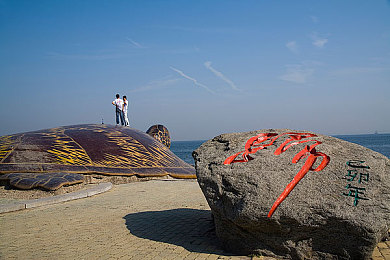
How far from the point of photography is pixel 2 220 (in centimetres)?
616

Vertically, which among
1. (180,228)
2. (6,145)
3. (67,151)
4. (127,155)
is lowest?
(180,228)

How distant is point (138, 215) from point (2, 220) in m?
2.48

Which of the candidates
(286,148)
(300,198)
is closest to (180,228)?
(286,148)

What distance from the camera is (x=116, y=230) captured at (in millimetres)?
5328

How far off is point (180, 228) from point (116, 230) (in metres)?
1.02

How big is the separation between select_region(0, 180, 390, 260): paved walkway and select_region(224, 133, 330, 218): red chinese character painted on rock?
1.03m

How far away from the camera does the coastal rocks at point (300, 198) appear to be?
12.2 feet

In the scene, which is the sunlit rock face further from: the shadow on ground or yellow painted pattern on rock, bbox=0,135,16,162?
the shadow on ground

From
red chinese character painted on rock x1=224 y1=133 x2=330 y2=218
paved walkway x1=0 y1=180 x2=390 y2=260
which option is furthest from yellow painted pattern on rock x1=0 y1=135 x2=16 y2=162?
red chinese character painted on rock x1=224 y1=133 x2=330 y2=218

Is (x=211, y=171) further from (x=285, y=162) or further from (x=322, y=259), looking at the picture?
(x=322, y=259)

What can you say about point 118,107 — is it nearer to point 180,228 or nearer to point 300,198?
point 180,228

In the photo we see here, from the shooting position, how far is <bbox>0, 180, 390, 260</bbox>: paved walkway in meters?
4.33

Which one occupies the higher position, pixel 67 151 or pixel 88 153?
pixel 67 151

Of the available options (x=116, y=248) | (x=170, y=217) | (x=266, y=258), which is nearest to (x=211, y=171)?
(x=266, y=258)
